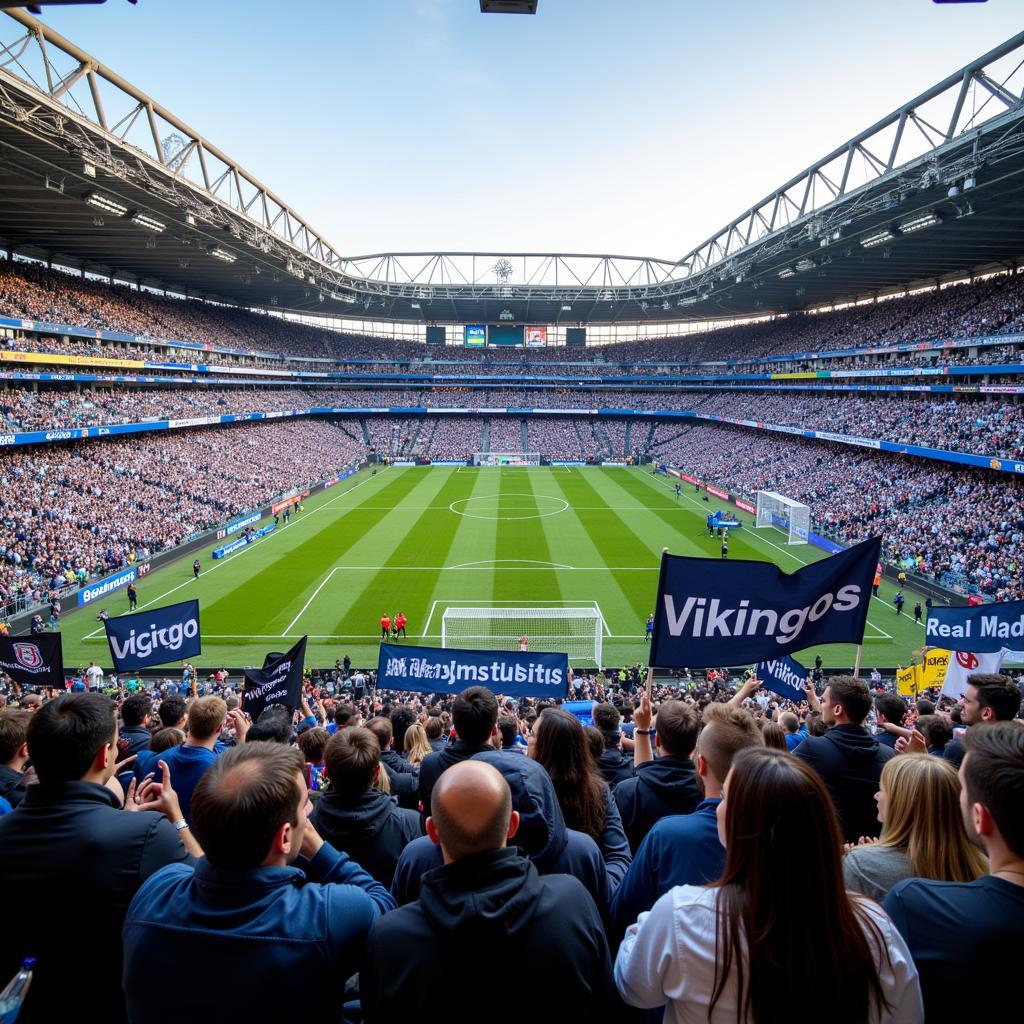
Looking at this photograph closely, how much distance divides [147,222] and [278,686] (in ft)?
115

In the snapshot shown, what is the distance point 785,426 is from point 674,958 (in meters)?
58.3

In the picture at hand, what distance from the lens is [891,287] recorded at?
182 feet

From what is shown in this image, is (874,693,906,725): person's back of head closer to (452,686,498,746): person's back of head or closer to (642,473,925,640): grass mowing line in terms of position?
(452,686,498,746): person's back of head

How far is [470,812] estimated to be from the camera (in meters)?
2.12

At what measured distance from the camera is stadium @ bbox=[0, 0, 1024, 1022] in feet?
24.1

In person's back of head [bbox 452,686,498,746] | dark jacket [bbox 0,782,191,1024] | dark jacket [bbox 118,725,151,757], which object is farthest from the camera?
dark jacket [bbox 118,725,151,757]

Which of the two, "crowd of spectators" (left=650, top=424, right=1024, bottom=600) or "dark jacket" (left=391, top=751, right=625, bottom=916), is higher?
"dark jacket" (left=391, top=751, right=625, bottom=916)

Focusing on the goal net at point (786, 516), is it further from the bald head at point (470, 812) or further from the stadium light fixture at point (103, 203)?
the stadium light fixture at point (103, 203)

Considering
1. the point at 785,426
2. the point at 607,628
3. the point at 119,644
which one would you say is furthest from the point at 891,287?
the point at 119,644

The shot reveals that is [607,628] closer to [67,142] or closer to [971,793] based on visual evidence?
[971,793]

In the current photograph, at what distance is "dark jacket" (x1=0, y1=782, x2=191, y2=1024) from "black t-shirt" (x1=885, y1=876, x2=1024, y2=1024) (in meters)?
3.07

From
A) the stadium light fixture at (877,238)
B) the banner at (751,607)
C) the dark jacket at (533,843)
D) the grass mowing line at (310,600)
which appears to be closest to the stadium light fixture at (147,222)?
the grass mowing line at (310,600)

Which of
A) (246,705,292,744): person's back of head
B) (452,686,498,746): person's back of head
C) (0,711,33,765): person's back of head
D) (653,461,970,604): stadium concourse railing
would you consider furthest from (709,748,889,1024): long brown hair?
(653,461,970,604): stadium concourse railing

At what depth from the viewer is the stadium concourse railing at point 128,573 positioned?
22641 millimetres
